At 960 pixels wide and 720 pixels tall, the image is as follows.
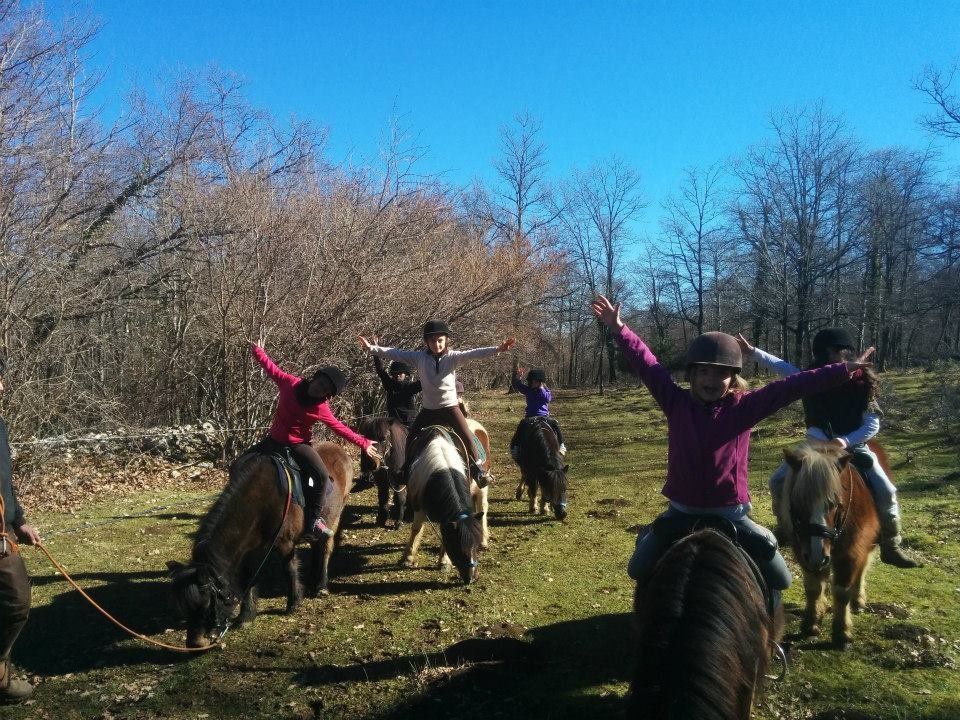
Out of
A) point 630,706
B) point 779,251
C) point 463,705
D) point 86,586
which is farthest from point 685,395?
point 779,251

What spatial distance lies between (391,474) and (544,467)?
221 centimetres

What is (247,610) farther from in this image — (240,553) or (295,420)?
(295,420)

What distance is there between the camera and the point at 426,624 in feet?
16.3

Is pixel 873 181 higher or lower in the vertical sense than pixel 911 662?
higher

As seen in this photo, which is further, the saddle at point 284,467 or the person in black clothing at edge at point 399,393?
the person in black clothing at edge at point 399,393

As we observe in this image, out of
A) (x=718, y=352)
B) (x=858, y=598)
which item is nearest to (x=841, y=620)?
(x=858, y=598)

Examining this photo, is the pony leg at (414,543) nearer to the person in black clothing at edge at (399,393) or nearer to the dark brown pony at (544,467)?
the person in black clothing at edge at (399,393)

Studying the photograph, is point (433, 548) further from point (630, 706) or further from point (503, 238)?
point (503, 238)

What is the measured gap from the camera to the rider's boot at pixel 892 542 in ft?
15.6

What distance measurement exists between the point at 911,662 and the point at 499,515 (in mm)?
5471

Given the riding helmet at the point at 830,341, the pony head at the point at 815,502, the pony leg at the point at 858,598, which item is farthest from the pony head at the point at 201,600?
the riding helmet at the point at 830,341

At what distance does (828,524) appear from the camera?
402 cm

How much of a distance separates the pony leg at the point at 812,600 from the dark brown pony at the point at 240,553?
13.0 ft

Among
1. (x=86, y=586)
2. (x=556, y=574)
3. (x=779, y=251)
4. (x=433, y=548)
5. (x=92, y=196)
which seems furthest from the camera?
(x=779, y=251)
